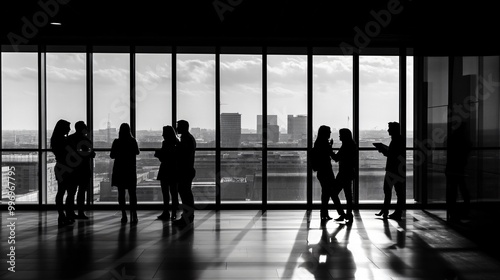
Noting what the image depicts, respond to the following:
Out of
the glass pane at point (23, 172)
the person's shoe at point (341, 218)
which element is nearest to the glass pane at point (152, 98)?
the glass pane at point (23, 172)

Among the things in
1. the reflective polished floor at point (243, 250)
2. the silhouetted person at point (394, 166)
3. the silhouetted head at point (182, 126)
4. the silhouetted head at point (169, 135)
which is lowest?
the reflective polished floor at point (243, 250)

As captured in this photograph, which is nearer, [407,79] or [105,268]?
[105,268]

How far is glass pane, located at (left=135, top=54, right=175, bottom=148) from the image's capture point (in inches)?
441

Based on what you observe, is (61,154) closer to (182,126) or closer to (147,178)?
(182,126)

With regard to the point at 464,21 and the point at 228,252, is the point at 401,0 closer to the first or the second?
the point at 464,21

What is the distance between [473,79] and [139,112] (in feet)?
22.6

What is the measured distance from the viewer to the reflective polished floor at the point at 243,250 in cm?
566

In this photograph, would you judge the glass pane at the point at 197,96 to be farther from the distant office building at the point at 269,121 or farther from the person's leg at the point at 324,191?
the person's leg at the point at 324,191

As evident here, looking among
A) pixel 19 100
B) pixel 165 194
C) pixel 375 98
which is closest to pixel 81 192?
pixel 165 194

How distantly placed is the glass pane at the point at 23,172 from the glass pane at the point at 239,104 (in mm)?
4128

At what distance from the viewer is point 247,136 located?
444 inches

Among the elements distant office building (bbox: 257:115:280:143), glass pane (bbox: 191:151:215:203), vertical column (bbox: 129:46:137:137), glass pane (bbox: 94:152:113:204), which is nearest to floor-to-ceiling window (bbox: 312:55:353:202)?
distant office building (bbox: 257:115:280:143)

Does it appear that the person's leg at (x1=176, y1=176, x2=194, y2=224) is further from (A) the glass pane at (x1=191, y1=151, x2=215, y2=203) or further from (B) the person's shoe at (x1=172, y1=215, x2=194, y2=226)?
(A) the glass pane at (x1=191, y1=151, x2=215, y2=203)

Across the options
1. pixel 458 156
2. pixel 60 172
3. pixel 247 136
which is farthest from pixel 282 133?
pixel 60 172
